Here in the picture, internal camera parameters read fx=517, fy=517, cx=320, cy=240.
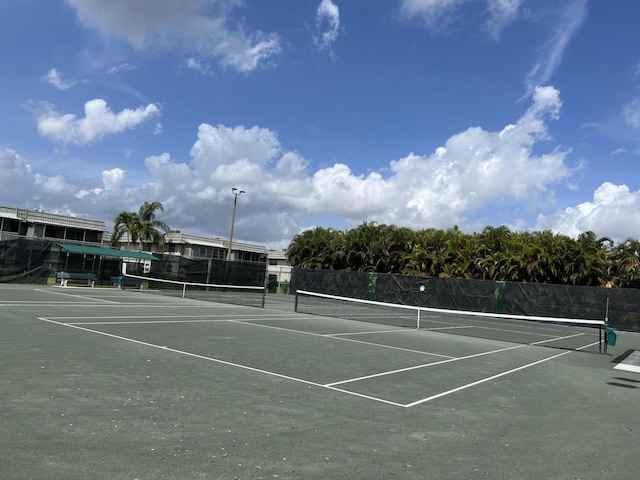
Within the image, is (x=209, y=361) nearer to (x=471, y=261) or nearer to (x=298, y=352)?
(x=298, y=352)

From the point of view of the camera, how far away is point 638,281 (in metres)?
39.9

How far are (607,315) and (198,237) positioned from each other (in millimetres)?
63898

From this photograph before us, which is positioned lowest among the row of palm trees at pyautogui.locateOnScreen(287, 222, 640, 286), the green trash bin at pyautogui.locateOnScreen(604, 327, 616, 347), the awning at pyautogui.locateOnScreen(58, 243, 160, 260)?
the green trash bin at pyautogui.locateOnScreen(604, 327, 616, 347)

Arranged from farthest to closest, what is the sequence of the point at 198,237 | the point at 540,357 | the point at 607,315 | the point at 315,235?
1. the point at 198,237
2. the point at 315,235
3. the point at 607,315
4. the point at 540,357

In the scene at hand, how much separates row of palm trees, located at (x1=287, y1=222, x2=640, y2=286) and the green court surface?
89.1 feet

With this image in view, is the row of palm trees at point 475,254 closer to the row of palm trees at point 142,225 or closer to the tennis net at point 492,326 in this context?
the tennis net at point 492,326

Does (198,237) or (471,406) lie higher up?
(198,237)

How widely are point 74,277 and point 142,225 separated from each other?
66.1ft

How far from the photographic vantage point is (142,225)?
53188 millimetres

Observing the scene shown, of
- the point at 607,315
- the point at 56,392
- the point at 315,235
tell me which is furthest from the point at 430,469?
the point at 315,235

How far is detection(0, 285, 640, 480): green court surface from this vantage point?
4.59 m

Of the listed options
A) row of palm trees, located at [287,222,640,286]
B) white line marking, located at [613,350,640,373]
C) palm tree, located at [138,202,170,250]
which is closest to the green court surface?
white line marking, located at [613,350,640,373]

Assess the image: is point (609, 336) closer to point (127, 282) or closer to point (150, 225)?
point (127, 282)

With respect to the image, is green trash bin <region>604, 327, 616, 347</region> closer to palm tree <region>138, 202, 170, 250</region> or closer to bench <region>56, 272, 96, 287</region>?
bench <region>56, 272, 96, 287</region>
